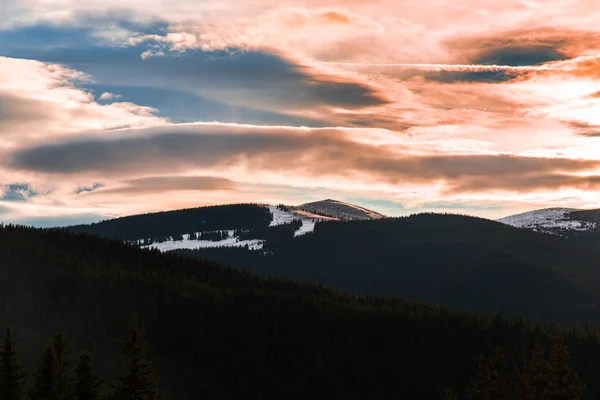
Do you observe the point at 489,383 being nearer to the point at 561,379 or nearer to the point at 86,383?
the point at 561,379

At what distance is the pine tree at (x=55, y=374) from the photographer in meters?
61.1

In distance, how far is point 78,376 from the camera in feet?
195

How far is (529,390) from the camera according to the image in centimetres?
5741

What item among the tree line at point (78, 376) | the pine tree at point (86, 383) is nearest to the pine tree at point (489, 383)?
the tree line at point (78, 376)

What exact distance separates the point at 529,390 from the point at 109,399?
29835 mm

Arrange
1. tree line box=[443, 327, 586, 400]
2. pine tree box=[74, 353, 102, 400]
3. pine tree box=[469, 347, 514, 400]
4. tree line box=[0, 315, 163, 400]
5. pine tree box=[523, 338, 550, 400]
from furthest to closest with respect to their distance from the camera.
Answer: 1. pine tree box=[74, 353, 102, 400]
2. pine tree box=[469, 347, 514, 400]
3. pine tree box=[523, 338, 550, 400]
4. tree line box=[443, 327, 586, 400]
5. tree line box=[0, 315, 163, 400]

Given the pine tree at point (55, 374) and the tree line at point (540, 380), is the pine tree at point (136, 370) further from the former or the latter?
the tree line at point (540, 380)

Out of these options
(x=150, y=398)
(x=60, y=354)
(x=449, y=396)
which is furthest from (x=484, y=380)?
(x=60, y=354)

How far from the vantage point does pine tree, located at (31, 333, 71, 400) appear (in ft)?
200

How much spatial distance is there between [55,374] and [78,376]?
4.11 metres

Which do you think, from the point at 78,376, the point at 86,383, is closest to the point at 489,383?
the point at 86,383

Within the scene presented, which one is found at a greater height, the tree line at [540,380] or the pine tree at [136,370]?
the pine tree at [136,370]

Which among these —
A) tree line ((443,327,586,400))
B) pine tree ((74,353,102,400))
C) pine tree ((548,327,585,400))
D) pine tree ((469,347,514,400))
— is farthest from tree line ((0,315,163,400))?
pine tree ((548,327,585,400))

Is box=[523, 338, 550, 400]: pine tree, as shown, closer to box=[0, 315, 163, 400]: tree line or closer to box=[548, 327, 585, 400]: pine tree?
box=[548, 327, 585, 400]: pine tree
